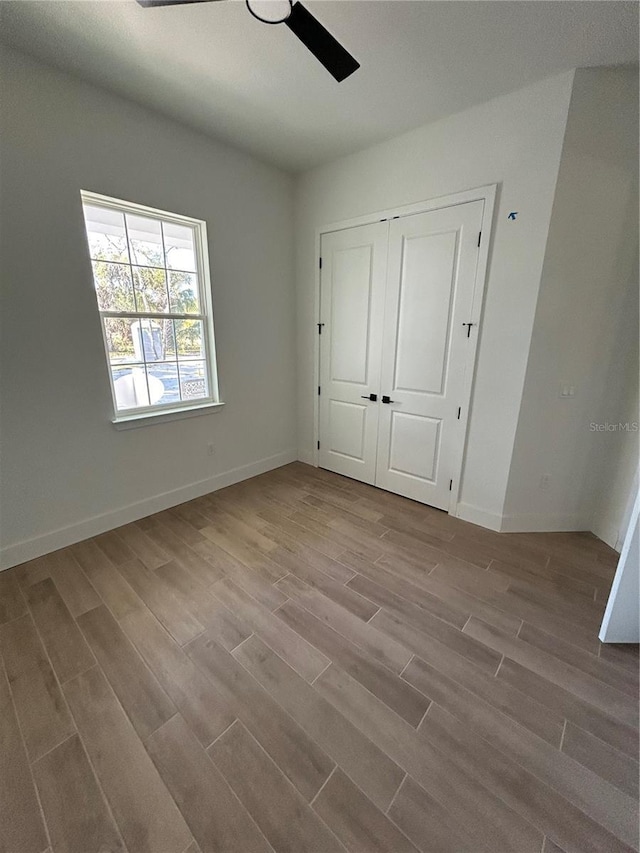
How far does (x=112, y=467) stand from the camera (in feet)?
8.25

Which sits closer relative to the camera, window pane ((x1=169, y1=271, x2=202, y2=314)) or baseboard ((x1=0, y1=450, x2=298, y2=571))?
baseboard ((x1=0, y1=450, x2=298, y2=571))

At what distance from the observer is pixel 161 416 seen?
269 cm

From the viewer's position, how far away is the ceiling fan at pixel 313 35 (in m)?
1.17

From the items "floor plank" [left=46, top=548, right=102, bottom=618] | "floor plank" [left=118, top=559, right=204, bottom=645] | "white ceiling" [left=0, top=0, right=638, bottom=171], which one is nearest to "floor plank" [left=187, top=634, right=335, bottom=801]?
"floor plank" [left=118, top=559, right=204, bottom=645]

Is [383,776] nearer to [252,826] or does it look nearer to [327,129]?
[252,826]

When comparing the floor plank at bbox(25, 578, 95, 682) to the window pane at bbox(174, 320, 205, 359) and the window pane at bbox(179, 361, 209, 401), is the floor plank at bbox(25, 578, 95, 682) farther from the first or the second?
the window pane at bbox(174, 320, 205, 359)

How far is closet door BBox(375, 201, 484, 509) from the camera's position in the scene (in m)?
2.45

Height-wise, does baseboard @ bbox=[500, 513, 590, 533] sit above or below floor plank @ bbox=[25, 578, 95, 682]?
above

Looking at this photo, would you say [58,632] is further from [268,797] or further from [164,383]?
[164,383]

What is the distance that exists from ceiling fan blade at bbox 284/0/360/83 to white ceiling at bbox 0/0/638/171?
1.49 ft

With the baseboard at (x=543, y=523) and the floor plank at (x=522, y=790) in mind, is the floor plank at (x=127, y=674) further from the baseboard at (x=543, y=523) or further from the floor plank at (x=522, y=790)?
the baseboard at (x=543, y=523)

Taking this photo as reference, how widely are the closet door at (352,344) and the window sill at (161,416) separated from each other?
3.77ft

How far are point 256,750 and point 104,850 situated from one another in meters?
0.46

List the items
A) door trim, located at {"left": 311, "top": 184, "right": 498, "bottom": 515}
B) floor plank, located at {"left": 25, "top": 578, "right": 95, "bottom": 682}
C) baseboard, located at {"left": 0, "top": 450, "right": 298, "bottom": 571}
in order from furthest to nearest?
door trim, located at {"left": 311, "top": 184, "right": 498, "bottom": 515}, baseboard, located at {"left": 0, "top": 450, "right": 298, "bottom": 571}, floor plank, located at {"left": 25, "top": 578, "right": 95, "bottom": 682}
